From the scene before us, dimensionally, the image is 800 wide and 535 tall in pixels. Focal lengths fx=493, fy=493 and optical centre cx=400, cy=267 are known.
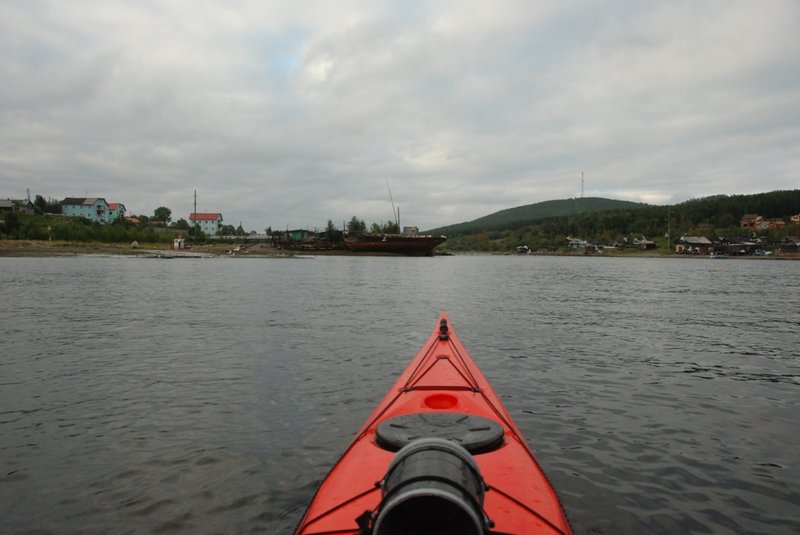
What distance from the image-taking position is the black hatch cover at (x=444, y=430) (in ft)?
15.6

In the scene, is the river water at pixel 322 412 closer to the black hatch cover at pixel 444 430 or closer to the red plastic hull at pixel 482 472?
the red plastic hull at pixel 482 472

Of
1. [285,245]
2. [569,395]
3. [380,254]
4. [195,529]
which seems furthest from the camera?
[285,245]

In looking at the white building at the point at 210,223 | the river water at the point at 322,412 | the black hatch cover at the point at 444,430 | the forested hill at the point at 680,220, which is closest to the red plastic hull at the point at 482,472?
the black hatch cover at the point at 444,430

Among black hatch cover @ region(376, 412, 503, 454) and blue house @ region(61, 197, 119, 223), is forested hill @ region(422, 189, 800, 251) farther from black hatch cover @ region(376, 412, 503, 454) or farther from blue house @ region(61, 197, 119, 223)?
black hatch cover @ region(376, 412, 503, 454)

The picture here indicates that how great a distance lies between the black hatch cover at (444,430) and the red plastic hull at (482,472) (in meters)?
0.10

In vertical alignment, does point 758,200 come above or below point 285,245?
above

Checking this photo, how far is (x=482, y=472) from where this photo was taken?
444cm

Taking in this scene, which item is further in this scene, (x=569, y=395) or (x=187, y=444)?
(x=569, y=395)

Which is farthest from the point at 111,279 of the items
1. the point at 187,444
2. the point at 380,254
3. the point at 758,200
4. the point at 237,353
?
the point at 758,200

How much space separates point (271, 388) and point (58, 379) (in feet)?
16.8

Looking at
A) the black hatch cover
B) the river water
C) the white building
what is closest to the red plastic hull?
the black hatch cover

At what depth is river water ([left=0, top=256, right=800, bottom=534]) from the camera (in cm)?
620

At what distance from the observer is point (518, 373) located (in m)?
12.8

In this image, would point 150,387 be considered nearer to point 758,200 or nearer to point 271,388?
point 271,388
